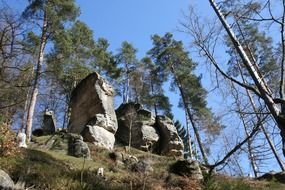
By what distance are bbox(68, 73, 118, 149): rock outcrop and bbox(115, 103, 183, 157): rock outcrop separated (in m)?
2.03

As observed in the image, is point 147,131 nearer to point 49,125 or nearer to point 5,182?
point 49,125

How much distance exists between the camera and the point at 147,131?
19.8 metres

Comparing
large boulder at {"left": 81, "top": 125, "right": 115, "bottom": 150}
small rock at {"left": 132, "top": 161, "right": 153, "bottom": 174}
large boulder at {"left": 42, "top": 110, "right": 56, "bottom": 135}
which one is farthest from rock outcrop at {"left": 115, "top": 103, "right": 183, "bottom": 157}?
small rock at {"left": 132, "top": 161, "right": 153, "bottom": 174}

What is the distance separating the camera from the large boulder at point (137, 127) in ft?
63.7

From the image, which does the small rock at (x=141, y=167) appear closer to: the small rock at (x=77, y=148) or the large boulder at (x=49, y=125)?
the small rock at (x=77, y=148)

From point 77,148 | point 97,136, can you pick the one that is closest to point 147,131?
point 97,136

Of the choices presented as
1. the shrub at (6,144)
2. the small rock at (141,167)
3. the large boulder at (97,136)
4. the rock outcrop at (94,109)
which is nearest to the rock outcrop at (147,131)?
the rock outcrop at (94,109)

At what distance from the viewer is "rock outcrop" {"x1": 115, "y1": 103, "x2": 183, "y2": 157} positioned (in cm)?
1931

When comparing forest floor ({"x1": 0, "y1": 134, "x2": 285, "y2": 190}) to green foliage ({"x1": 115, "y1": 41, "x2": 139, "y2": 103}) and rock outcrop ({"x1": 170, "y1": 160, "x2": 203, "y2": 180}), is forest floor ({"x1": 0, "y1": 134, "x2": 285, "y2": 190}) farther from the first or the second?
green foliage ({"x1": 115, "y1": 41, "x2": 139, "y2": 103})

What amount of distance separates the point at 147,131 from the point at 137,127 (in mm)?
642

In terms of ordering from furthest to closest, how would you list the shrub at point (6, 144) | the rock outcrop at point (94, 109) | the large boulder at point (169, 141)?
the large boulder at point (169, 141) < the rock outcrop at point (94, 109) < the shrub at point (6, 144)

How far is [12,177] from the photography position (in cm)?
711

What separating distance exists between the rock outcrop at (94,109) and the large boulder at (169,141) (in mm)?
3325

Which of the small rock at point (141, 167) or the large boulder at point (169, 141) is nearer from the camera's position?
the small rock at point (141, 167)
